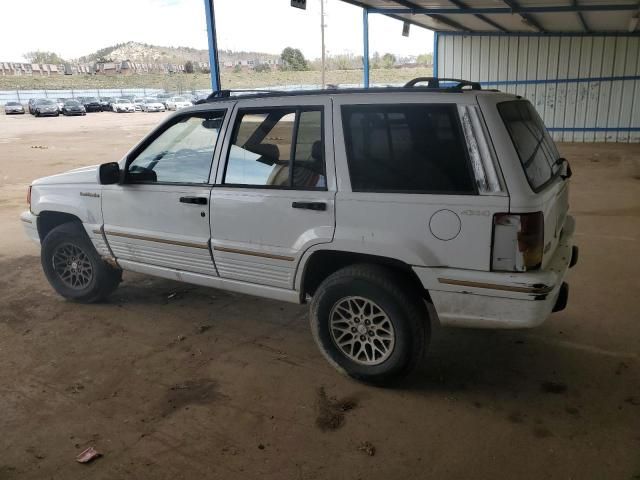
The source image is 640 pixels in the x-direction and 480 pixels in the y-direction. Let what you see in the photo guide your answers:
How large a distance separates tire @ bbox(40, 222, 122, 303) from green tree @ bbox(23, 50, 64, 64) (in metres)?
133

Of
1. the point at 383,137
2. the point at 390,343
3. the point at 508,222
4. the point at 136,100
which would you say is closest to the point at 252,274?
the point at 390,343

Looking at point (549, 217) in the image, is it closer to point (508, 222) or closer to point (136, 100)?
point (508, 222)

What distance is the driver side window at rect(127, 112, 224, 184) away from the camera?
3.98m

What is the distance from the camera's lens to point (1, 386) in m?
3.59

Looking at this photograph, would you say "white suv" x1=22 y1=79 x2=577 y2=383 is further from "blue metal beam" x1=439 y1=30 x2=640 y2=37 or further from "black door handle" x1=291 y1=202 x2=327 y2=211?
"blue metal beam" x1=439 y1=30 x2=640 y2=37

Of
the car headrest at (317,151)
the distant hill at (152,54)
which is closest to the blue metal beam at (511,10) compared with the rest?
the car headrest at (317,151)

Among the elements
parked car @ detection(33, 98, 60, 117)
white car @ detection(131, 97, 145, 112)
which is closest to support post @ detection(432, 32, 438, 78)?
parked car @ detection(33, 98, 60, 117)

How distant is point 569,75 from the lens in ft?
59.3

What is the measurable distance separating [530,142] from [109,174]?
3.14 metres

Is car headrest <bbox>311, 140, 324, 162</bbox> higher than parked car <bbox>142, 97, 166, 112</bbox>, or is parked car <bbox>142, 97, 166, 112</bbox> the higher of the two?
parked car <bbox>142, 97, 166, 112</bbox>

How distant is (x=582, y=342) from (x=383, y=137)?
7.47 feet

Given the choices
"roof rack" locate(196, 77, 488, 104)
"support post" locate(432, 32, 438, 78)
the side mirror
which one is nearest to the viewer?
"roof rack" locate(196, 77, 488, 104)

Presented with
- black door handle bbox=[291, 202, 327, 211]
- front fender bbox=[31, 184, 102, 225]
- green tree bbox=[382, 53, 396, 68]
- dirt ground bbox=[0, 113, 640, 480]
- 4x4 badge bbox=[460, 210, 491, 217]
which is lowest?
dirt ground bbox=[0, 113, 640, 480]

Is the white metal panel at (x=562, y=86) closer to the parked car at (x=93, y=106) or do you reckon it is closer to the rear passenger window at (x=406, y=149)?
the rear passenger window at (x=406, y=149)
